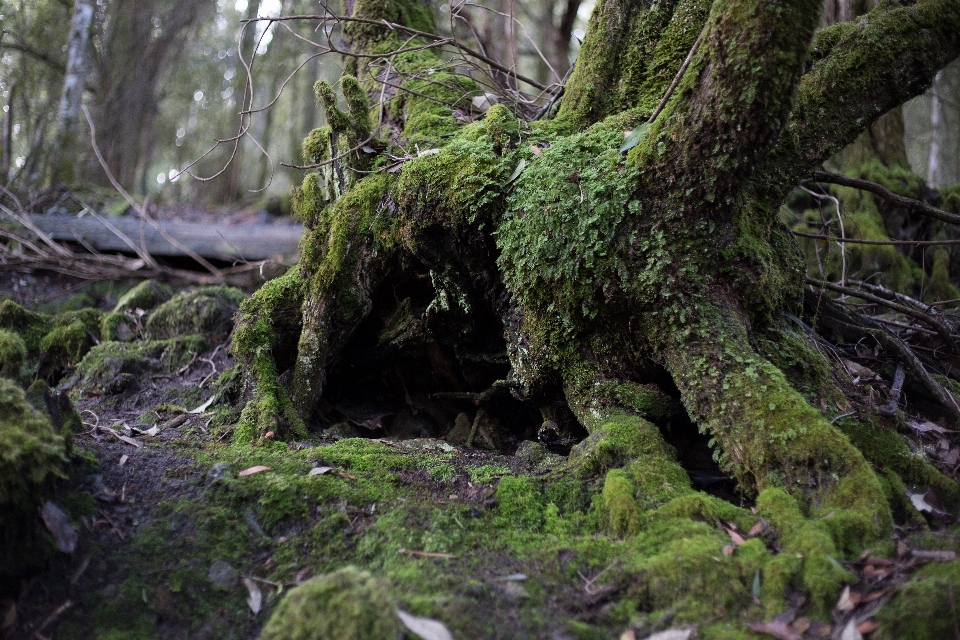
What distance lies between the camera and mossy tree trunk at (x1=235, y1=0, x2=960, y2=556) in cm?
248

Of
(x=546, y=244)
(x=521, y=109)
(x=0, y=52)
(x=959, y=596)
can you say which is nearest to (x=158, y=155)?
(x=0, y=52)

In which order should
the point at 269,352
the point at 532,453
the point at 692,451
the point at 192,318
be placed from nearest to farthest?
the point at 692,451 < the point at 532,453 < the point at 269,352 < the point at 192,318

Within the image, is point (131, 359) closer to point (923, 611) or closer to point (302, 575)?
point (302, 575)

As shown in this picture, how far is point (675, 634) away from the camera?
1902 millimetres

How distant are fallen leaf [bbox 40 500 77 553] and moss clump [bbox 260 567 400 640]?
0.92m

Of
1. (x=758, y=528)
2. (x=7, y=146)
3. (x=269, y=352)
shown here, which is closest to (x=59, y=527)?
(x=269, y=352)

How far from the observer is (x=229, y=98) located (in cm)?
1955

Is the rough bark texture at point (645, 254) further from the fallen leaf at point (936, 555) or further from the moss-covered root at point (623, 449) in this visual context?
the fallen leaf at point (936, 555)

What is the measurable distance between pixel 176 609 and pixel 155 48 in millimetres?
15357

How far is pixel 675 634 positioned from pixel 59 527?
2.21 m

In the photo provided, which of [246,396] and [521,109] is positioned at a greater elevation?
[521,109]

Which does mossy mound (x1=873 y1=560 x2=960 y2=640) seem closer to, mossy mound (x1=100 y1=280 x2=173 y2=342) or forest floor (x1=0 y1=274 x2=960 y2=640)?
forest floor (x1=0 y1=274 x2=960 y2=640)

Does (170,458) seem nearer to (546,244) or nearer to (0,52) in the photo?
Result: (546,244)

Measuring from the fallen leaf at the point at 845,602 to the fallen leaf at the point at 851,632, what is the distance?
0.05m
